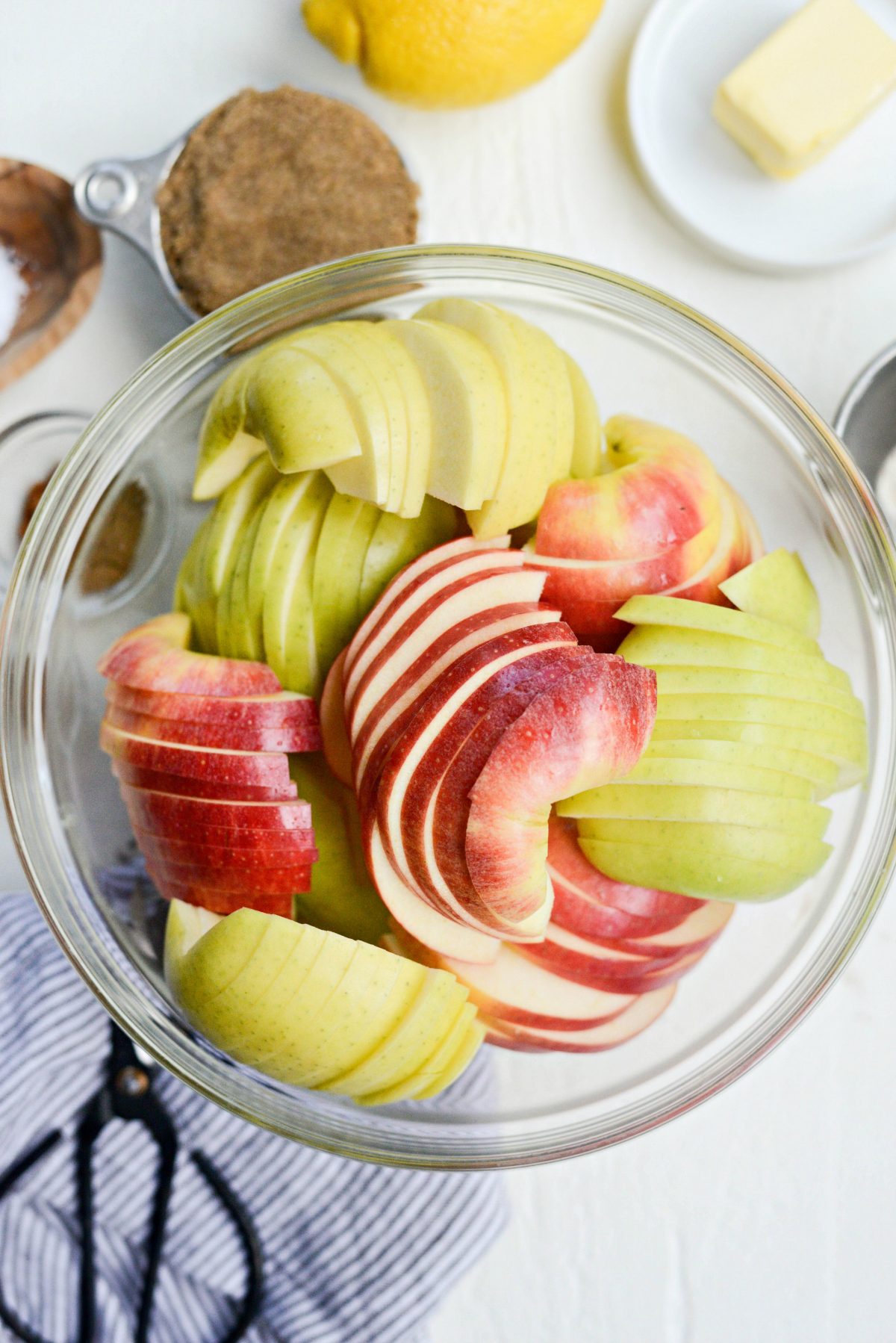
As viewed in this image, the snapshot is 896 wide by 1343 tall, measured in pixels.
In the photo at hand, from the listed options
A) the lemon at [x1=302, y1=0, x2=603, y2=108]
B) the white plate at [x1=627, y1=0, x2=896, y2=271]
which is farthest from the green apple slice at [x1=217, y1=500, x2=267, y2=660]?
the white plate at [x1=627, y1=0, x2=896, y2=271]

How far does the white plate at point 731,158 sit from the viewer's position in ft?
3.39

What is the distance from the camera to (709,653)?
28.5 inches

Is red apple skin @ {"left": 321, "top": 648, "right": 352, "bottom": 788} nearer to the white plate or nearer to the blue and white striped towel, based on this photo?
the blue and white striped towel

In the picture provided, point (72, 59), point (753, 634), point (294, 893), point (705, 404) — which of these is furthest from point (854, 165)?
point (294, 893)

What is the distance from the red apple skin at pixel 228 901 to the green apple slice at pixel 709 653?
0.94 ft

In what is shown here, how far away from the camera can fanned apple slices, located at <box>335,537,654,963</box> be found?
646 mm

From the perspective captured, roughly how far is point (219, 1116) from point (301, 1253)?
0.50ft

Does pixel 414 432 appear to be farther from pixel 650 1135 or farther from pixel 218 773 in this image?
pixel 650 1135

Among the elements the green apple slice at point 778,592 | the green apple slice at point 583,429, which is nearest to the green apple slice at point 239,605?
the green apple slice at point 583,429

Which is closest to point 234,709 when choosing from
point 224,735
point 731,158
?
point 224,735

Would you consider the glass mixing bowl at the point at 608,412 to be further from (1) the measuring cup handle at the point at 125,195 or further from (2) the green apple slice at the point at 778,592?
(1) the measuring cup handle at the point at 125,195

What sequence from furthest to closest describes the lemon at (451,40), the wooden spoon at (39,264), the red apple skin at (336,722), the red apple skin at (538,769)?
the wooden spoon at (39,264)
the lemon at (451,40)
the red apple skin at (336,722)
the red apple skin at (538,769)

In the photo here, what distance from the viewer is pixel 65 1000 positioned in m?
1.01

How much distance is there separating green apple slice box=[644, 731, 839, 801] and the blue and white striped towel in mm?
529
